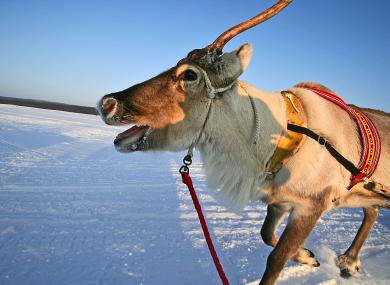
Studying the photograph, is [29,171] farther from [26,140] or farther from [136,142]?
[136,142]

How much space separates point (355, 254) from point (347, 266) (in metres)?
0.24

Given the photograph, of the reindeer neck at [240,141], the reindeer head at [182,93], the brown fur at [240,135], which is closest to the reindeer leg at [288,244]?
the brown fur at [240,135]

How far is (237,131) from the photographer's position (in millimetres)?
2967

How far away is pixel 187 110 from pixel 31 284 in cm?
237

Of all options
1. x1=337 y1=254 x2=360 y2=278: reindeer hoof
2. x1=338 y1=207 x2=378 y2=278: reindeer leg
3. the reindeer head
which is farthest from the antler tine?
x1=337 y1=254 x2=360 y2=278: reindeer hoof

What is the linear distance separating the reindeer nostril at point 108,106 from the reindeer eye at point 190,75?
676 millimetres

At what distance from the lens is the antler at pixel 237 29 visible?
9.62 ft

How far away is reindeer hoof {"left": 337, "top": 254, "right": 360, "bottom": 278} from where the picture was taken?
4300 mm

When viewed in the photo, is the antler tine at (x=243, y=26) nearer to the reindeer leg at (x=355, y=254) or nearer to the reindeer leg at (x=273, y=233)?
the reindeer leg at (x=273, y=233)

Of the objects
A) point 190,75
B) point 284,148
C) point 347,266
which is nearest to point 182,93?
point 190,75

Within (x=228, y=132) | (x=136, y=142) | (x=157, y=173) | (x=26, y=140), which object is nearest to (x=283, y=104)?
(x=228, y=132)

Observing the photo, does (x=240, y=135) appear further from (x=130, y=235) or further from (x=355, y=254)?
(x=355, y=254)

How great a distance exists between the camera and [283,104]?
318cm

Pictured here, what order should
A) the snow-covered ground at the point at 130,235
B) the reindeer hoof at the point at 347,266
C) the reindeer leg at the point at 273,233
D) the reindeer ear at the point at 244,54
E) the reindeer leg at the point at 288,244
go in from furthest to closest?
1. the reindeer hoof at the point at 347,266
2. the reindeer leg at the point at 273,233
3. the snow-covered ground at the point at 130,235
4. the reindeer leg at the point at 288,244
5. the reindeer ear at the point at 244,54
